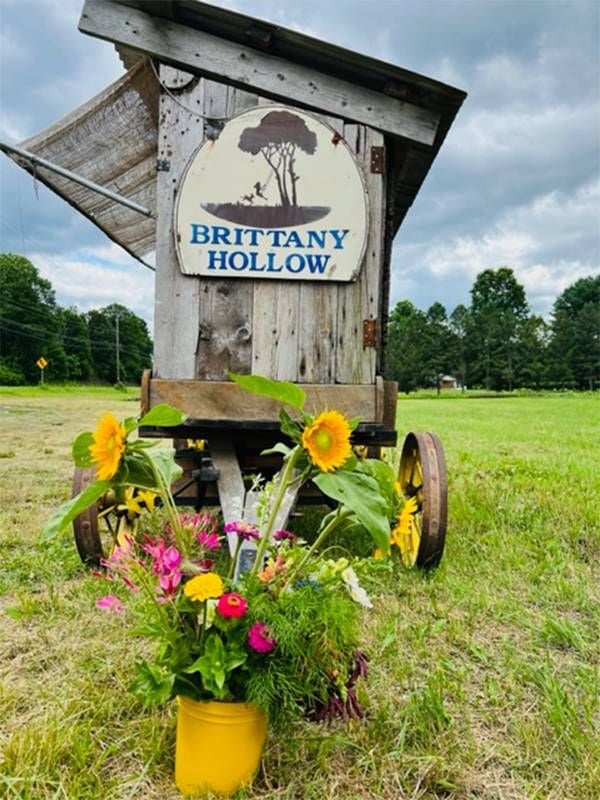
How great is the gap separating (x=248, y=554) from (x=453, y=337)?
177 feet

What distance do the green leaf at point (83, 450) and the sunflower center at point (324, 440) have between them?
1.69 ft

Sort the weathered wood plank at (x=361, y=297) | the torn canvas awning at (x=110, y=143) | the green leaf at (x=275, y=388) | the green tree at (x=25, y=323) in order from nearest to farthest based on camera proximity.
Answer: the green leaf at (x=275, y=388), the weathered wood plank at (x=361, y=297), the torn canvas awning at (x=110, y=143), the green tree at (x=25, y=323)

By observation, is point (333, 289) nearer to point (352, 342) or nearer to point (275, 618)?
point (352, 342)

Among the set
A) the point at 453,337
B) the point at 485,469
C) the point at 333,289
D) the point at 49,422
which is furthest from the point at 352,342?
the point at 453,337

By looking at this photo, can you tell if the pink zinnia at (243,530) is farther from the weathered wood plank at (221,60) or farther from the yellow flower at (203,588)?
the weathered wood plank at (221,60)

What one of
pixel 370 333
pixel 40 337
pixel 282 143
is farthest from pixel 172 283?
pixel 40 337

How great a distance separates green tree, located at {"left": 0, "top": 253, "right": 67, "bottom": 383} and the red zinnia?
4752 cm

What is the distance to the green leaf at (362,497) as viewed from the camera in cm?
127

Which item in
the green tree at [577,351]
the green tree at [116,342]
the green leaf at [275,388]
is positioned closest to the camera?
the green leaf at [275,388]

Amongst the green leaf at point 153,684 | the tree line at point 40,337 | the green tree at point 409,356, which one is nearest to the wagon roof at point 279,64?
the green leaf at point 153,684

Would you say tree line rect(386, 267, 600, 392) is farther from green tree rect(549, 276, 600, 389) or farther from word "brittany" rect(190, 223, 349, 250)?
word "brittany" rect(190, 223, 349, 250)

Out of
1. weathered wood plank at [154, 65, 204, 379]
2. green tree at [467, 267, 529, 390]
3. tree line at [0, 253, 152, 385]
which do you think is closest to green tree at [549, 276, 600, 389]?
green tree at [467, 267, 529, 390]

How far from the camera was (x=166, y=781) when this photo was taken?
1349mm

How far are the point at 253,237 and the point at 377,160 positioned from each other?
701mm
